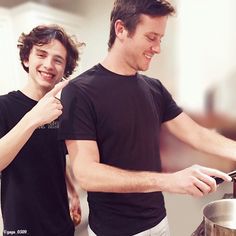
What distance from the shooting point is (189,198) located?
1.31 m

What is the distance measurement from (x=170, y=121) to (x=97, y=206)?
42 cm

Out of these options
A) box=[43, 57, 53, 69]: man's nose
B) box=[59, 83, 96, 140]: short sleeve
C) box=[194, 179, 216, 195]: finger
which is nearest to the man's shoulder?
box=[59, 83, 96, 140]: short sleeve

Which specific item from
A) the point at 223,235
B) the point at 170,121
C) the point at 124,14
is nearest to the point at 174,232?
the point at 170,121

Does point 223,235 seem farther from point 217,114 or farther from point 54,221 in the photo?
point 54,221

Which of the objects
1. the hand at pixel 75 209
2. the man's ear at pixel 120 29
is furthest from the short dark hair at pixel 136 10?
the hand at pixel 75 209

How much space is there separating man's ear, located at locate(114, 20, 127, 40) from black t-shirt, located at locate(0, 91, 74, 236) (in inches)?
15.6

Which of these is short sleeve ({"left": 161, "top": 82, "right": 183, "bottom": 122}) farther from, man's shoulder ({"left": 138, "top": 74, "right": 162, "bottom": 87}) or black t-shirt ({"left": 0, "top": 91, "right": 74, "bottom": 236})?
black t-shirt ({"left": 0, "top": 91, "right": 74, "bottom": 236})

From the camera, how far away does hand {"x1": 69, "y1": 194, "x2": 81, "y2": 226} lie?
4.61 feet

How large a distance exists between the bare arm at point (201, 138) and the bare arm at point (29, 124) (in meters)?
0.43

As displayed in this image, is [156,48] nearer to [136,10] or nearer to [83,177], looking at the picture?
[136,10]

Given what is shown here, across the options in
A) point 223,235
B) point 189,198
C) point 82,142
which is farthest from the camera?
point 189,198

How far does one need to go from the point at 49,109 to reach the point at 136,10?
18.2 inches

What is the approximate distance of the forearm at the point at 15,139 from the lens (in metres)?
1.26

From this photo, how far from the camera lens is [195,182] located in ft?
3.21
